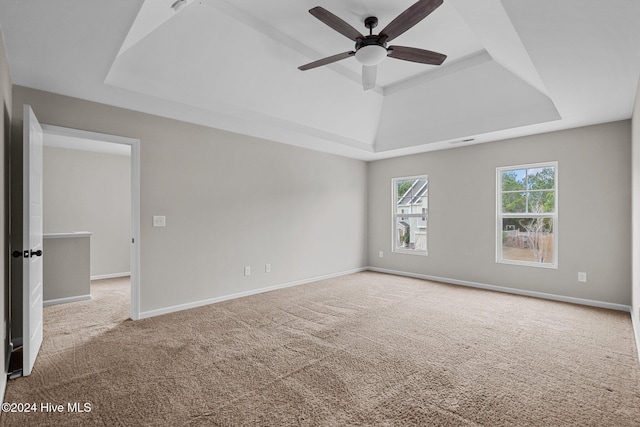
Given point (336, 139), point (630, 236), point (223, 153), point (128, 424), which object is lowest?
point (128, 424)

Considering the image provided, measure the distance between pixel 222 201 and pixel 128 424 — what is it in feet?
9.81

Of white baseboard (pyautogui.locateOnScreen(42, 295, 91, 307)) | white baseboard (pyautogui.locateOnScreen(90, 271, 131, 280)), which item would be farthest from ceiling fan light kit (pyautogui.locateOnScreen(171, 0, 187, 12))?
white baseboard (pyautogui.locateOnScreen(90, 271, 131, 280))

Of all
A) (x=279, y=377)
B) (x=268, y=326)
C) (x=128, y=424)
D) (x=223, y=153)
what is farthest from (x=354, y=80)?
(x=128, y=424)

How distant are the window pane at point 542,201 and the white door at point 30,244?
587 centimetres

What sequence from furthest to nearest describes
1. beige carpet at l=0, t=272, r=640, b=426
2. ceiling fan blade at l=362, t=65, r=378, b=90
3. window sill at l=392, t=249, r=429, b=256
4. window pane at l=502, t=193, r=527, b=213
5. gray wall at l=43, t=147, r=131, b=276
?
window sill at l=392, t=249, r=429, b=256, gray wall at l=43, t=147, r=131, b=276, window pane at l=502, t=193, r=527, b=213, ceiling fan blade at l=362, t=65, r=378, b=90, beige carpet at l=0, t=272, r=640, b=426

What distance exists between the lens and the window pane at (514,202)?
4945mm

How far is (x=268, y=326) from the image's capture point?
349 cm

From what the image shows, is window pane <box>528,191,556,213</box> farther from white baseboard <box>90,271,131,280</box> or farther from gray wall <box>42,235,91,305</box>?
white baseboard <box>90,271,131,280</box>

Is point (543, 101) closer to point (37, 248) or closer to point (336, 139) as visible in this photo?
point (336, 139)

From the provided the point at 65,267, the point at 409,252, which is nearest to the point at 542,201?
the point at 409,252

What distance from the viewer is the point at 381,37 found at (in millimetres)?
2754

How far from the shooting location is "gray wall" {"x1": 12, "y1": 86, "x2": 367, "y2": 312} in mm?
3756

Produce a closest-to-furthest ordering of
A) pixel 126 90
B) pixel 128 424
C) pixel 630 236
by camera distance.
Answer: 1. pixel 128 424
2. pixel 126 90
3. pixel 630 236

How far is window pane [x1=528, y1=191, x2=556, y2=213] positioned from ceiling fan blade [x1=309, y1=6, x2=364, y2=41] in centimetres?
372
